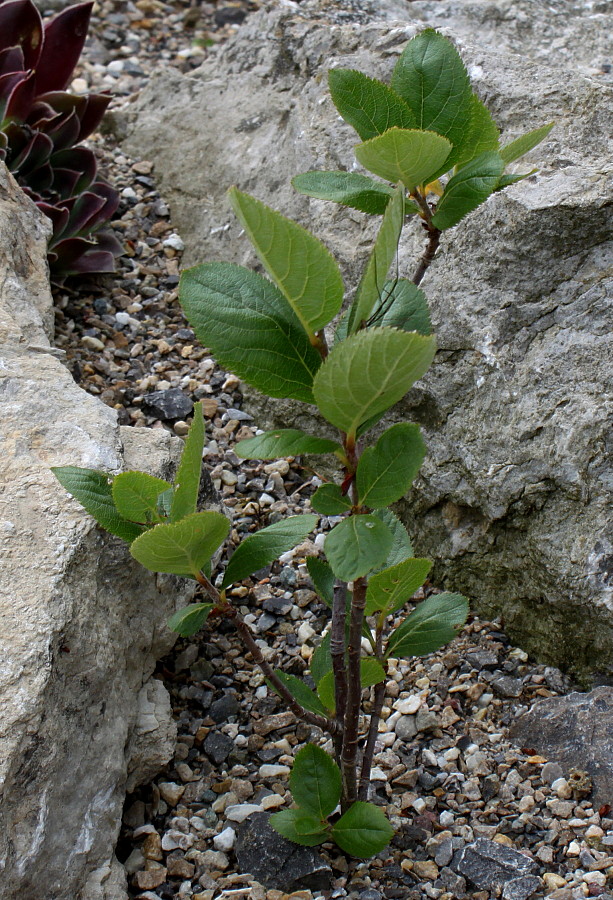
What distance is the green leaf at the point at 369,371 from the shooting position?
1.02 meters

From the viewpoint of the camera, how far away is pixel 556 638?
204 cm

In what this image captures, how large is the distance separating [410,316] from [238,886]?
3.54 feet

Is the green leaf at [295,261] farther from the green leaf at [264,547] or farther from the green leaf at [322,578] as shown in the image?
the green leaf at [322,578]

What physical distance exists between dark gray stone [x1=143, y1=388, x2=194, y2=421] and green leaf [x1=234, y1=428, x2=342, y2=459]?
1.35 m

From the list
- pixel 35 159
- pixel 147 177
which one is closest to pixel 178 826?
pixel 35 159

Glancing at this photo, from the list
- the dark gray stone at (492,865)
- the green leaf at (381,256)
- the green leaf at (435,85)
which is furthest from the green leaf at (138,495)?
the dark gray stone at (492,865)

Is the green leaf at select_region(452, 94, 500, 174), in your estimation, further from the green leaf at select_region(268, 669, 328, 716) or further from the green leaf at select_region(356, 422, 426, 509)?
the green leaf at select_region(268, 669, 328, 716)

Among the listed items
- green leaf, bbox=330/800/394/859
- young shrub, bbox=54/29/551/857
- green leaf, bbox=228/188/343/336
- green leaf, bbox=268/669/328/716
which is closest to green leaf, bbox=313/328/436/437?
young shrub, bbox=54/29/551/857

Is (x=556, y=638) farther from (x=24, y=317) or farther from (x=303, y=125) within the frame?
(x=303, y=125)

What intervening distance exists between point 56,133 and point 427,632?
A: 2193 millimetres

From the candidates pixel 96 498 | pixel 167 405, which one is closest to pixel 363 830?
pixel 96 498

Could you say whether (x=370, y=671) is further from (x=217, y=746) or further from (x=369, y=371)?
(x=369, y=371)

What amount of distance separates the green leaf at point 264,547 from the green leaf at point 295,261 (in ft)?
1.30

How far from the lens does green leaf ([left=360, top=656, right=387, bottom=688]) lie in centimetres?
150
